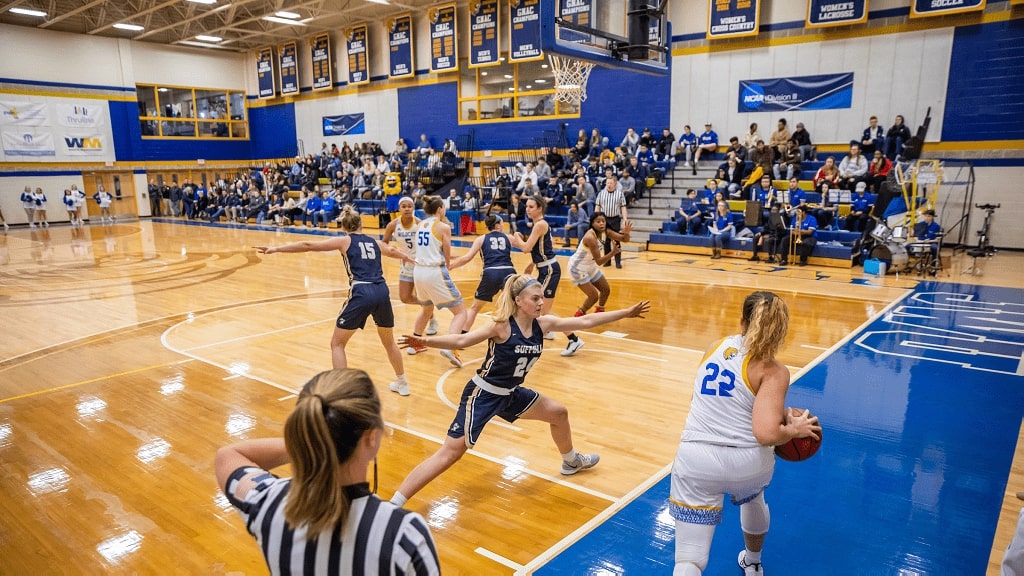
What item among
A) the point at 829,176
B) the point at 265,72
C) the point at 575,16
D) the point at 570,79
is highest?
the point at 265,72

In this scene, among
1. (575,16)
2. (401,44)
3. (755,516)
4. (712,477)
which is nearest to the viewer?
(712,477)

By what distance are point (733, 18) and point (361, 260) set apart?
16462 mm

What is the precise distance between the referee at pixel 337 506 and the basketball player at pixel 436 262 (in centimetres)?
548

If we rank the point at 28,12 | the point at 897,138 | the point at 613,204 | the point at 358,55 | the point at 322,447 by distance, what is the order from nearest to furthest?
the point at 322,447, the point at 613,204, the point at 897,138, the point at 28,12, the point at 358,55

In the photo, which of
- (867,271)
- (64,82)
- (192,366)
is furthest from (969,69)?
(64,82)

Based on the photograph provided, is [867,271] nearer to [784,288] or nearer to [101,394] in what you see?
[784,288]

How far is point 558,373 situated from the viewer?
23.0 feet

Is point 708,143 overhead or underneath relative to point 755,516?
overhead

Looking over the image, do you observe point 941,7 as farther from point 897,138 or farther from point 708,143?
point 708,143

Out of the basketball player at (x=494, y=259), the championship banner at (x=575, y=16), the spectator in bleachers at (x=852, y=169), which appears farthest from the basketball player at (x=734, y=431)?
the spectator in bleachers at (x=852, y=169)

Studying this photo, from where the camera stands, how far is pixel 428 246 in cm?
711

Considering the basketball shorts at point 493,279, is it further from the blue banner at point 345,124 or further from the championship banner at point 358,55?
the blue banner at point 345,124

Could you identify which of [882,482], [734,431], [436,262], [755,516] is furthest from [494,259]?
[734,431]

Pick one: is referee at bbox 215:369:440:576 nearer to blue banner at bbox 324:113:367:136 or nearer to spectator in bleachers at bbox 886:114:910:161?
spectator in bleachers at bbox 886:114:910:161
